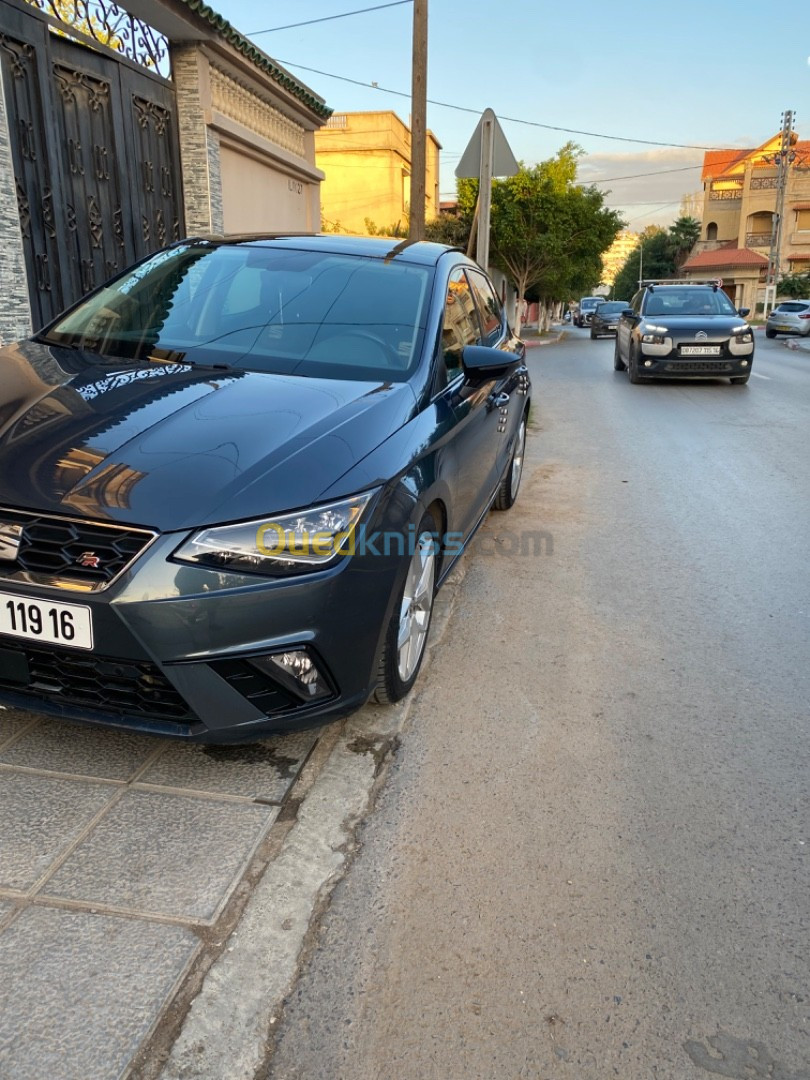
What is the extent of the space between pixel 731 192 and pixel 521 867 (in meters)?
78.3

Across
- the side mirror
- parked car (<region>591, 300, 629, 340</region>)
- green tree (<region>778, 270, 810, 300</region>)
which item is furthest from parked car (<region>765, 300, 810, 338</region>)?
the side mirror

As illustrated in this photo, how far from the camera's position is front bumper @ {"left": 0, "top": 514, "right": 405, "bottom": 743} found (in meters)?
2.23

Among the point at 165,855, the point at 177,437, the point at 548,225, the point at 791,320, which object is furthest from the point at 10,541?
the point at 791,320

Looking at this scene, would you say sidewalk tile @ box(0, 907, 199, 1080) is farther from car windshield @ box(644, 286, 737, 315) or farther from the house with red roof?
the house with red roof

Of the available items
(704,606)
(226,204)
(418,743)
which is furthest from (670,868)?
(226,204)

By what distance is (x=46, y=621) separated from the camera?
Answer: 2271mm

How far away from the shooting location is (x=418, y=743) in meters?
3.00

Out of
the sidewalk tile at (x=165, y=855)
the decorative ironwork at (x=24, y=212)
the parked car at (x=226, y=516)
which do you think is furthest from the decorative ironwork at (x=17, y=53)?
the sidewalk tile at (x=165, y=855)

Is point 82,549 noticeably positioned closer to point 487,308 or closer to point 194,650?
point 194,650

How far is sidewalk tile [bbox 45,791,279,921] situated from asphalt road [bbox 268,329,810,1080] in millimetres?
320

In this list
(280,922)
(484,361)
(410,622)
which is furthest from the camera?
(484,361)

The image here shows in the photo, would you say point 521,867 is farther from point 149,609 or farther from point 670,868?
point 149,609

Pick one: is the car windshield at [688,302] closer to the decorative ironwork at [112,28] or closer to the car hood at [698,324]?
the car hood at [698,324]

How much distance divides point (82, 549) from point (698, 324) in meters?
12.7
